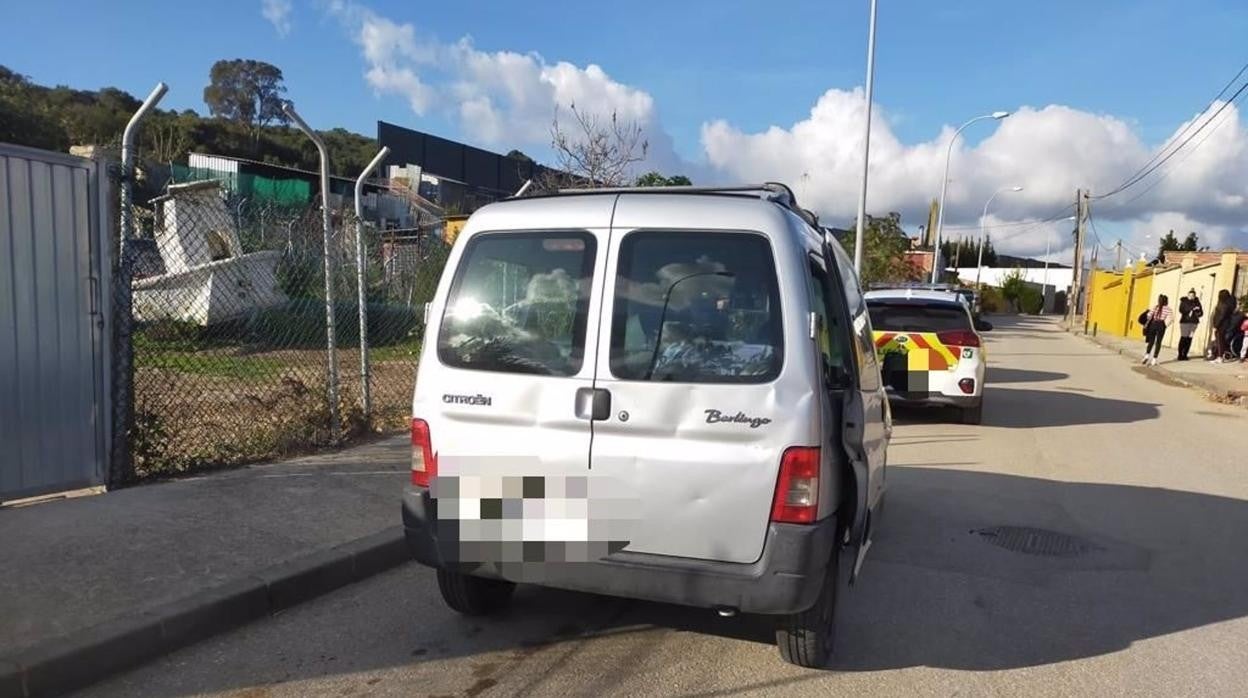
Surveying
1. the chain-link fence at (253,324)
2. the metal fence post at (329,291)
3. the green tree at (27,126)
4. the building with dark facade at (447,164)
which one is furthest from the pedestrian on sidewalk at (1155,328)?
the green tree at (27,126)

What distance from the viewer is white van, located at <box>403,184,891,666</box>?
10.6 feet

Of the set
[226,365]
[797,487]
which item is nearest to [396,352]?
[226,365]

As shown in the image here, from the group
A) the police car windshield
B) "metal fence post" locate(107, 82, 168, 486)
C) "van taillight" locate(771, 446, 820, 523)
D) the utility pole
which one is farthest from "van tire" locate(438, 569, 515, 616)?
the utility pole

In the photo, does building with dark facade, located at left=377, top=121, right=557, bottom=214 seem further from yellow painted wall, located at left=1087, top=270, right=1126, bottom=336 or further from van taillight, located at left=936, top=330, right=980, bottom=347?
van taillight, located at left=936, top=330, right=980, bottom=347

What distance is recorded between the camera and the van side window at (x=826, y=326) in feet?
11.2

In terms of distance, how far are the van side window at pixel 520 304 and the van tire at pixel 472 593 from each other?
1046mm

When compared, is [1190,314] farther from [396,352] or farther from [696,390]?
[696,390]

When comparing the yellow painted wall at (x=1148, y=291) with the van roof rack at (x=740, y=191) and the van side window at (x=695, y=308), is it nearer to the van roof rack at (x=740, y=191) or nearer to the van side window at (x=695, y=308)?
the van roof rack at (x=740, y=191)

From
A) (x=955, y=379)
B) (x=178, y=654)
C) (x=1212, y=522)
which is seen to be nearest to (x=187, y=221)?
(x=178, y=654)

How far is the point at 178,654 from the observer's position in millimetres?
3727

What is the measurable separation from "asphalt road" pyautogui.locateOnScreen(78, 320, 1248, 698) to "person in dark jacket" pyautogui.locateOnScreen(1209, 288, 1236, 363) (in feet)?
52.0

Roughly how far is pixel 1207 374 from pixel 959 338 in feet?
37.7

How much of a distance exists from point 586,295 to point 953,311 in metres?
8.10

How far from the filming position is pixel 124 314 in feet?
17.8
